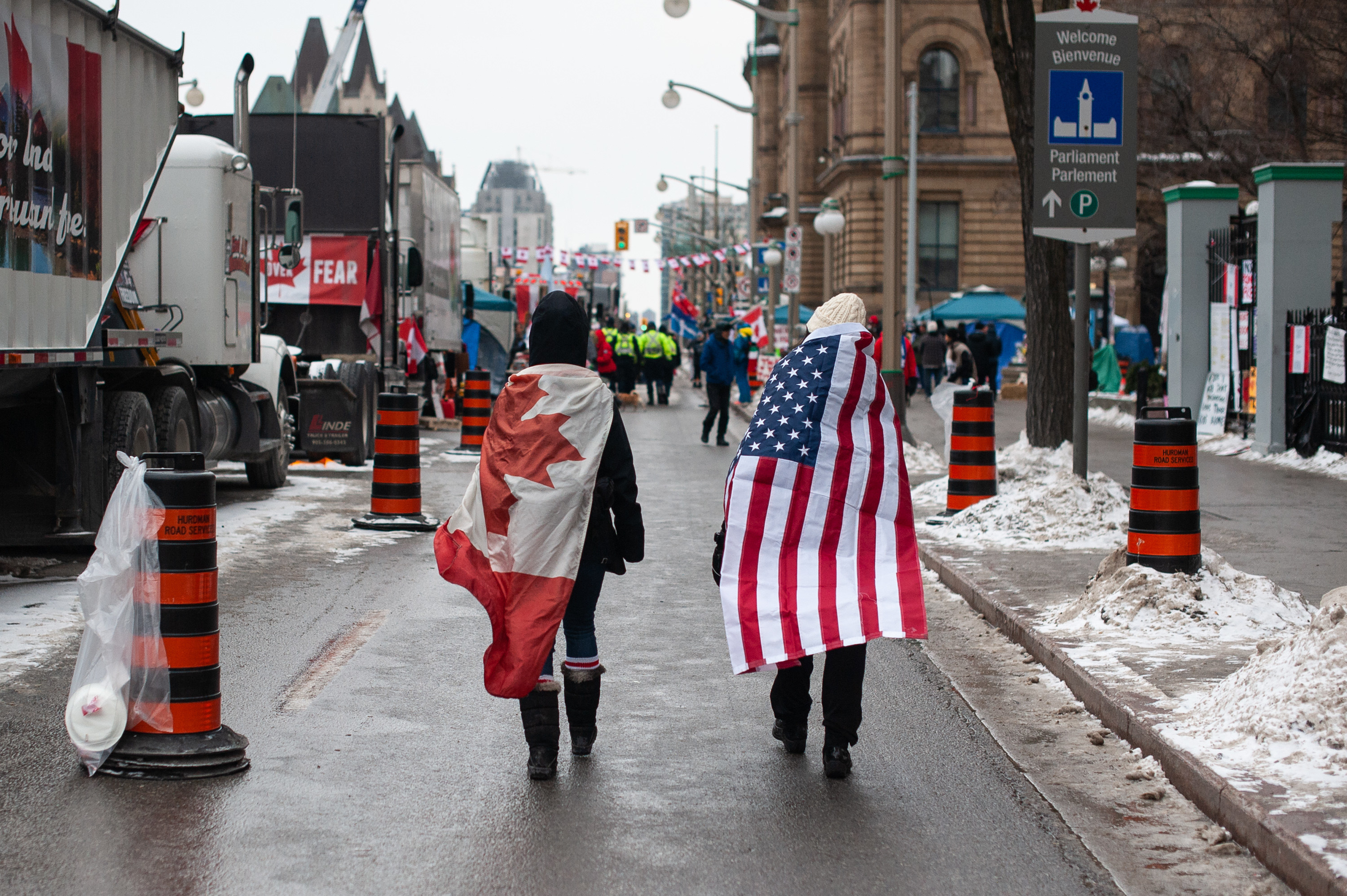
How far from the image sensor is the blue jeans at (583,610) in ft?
17.5

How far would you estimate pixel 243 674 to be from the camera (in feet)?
22.6

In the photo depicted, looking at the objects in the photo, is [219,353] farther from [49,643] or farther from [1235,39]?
[1235,39]

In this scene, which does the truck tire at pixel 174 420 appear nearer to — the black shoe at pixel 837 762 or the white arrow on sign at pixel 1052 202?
the white arrow on sign at pixel 1052 202

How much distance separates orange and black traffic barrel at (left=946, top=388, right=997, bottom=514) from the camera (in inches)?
481

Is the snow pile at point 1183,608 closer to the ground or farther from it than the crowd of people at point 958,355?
closer to the ground

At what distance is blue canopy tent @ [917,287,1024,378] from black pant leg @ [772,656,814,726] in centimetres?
3371

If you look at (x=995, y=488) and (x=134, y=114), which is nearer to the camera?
(x=134, y=114)

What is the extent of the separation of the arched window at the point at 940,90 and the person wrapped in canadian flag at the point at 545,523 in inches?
2027

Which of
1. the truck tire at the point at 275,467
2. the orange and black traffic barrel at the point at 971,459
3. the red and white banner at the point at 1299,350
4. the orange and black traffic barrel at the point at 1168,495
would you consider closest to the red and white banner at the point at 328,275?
the truck tire at the point at 275,467

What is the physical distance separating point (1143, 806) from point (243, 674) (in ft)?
13.2

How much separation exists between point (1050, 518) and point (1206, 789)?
6.29 m

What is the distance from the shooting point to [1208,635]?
714cm

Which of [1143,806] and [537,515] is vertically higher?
[537,515]

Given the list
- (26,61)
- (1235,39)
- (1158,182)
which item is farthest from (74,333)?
(1158,182)
